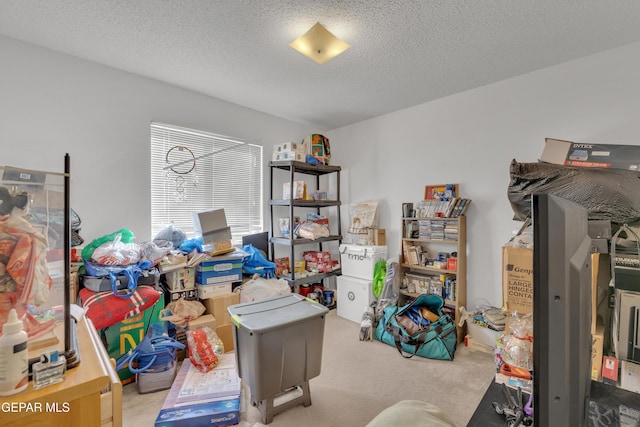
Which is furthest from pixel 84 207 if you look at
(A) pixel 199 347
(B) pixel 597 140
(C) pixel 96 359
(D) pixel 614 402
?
(B) pixel 597 140

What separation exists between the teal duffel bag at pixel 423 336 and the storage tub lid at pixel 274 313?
107 cm

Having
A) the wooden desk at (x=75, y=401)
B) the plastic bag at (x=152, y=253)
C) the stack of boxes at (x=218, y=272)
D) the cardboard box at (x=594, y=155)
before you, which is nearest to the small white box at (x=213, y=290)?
the stack of boxes at (x=218, y=272)

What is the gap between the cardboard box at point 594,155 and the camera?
149 cm

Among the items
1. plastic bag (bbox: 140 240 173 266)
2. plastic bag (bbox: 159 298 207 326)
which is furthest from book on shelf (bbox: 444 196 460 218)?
plastic bag (bbox: 140 240 173 266)

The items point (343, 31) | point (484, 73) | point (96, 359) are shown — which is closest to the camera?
point (96, 359)

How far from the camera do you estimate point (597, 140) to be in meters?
2.18

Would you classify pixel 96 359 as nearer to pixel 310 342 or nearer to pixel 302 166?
pixel 310 342

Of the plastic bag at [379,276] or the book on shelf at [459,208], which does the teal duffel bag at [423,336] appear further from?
the book on shelf at [459,208]

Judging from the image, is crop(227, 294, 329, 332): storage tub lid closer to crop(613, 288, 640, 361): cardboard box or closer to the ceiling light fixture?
crop(613, 288, 640, 361): cardboard box

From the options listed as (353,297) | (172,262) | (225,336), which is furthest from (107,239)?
(353,297)

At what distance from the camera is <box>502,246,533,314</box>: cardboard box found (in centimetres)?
195

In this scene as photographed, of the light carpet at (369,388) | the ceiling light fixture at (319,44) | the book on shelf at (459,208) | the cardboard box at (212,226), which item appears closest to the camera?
the light carpet at (369,388)

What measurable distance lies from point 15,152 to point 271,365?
7.93ft

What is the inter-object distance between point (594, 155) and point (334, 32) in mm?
1806
